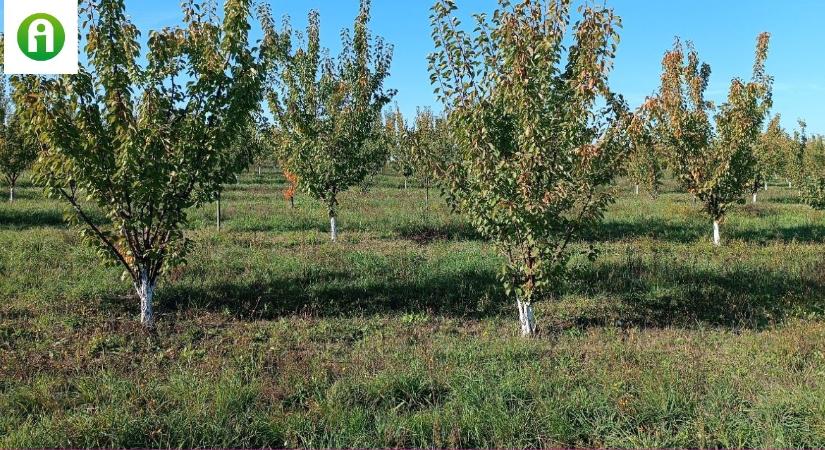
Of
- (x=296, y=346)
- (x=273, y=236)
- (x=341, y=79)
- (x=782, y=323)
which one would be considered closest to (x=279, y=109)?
(x=341, y=79)

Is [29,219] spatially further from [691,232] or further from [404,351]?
[691,232]

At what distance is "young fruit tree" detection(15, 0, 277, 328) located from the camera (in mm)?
6652

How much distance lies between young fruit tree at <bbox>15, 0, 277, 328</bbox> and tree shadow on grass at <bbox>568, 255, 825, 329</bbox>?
5.41m

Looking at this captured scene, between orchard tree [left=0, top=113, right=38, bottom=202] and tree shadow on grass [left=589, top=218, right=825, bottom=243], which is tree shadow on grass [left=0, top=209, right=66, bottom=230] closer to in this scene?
orchard tree [left=0, top=113, right=38, bottom=202]

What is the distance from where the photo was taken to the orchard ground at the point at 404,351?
13.4 ft

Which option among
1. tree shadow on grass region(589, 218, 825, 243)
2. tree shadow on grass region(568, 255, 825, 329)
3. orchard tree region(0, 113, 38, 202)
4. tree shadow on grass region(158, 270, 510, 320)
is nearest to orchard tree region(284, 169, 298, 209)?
tree shadow on grass region(158, 270, 510, 320)

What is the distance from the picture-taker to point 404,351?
6.12 metres

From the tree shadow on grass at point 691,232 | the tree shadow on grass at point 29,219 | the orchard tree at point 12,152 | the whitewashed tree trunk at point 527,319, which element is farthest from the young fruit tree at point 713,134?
the orchard tree at point 12,152

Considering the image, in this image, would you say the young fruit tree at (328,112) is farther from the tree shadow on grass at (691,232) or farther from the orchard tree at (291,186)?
the tree shadow on grass at (691,232)

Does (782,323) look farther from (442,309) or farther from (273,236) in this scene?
(273,236)

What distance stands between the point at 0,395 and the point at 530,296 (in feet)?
18.2

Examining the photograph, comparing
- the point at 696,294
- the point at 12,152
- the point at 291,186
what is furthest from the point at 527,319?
the point at 12,152

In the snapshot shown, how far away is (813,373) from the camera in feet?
17.0

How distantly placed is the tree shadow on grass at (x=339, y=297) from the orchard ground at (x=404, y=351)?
49mm
